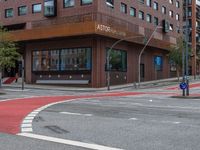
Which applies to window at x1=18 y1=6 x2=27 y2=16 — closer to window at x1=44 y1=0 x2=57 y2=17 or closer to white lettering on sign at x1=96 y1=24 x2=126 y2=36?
window at x1=44 y1=0 x2=57 y2=17

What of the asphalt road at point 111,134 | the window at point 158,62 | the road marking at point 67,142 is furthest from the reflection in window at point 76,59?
the road marking at point 67,142

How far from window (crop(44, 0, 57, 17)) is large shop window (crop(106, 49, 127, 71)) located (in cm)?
965

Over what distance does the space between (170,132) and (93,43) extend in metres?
41.3

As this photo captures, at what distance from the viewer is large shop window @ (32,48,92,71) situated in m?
52.8

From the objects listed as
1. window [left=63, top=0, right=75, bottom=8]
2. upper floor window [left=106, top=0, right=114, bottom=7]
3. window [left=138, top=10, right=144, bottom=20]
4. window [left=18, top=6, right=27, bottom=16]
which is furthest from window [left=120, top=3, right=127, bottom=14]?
window [left=18, top=6, right=27, bottom=16]

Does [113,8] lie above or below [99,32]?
above

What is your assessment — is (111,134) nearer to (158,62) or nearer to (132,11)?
(132,11)

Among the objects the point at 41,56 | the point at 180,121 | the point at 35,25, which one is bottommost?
the point at 180,121

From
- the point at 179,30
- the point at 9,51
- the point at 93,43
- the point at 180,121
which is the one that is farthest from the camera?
the point at 179,30

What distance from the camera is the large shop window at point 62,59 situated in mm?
52750

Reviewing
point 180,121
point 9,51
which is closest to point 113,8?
point 9,51

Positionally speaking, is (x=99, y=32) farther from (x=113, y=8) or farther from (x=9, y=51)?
(x=9, y=51)

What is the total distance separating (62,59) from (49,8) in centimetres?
720

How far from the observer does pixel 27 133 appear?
414 inches
